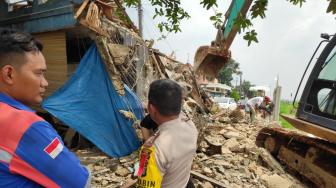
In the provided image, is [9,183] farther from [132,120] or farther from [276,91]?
[276,91]

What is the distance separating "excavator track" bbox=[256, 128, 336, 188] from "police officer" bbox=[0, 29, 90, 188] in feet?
18.4

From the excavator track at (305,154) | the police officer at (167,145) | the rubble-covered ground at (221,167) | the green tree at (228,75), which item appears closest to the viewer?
the police officer at (167,145)

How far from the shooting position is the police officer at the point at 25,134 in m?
1.26

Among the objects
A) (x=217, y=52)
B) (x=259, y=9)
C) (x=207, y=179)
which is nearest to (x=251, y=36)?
(x=259, y=9)

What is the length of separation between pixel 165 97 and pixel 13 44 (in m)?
0.97

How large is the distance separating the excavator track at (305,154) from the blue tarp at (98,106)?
332 cm

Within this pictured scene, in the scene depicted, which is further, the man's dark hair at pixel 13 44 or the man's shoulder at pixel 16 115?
the man's dark hair at pixel 13 44

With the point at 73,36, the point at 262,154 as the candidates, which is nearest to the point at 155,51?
the point at 73,36

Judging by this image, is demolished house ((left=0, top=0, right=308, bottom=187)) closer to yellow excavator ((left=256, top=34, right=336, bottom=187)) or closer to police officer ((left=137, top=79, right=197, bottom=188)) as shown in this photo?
yellow excavator ((left=256, top=34, right=336, bottom=187))

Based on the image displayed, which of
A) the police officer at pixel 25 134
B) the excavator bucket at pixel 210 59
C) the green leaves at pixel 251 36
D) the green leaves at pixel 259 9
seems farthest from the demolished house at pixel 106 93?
the police officer at pixel 25 134

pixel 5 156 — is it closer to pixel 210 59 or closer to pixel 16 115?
pixel 16 115

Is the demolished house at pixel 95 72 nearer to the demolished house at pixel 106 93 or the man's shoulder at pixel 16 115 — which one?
the demolished house at pixel 106 93

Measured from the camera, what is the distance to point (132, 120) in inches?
318

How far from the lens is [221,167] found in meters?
7.36
